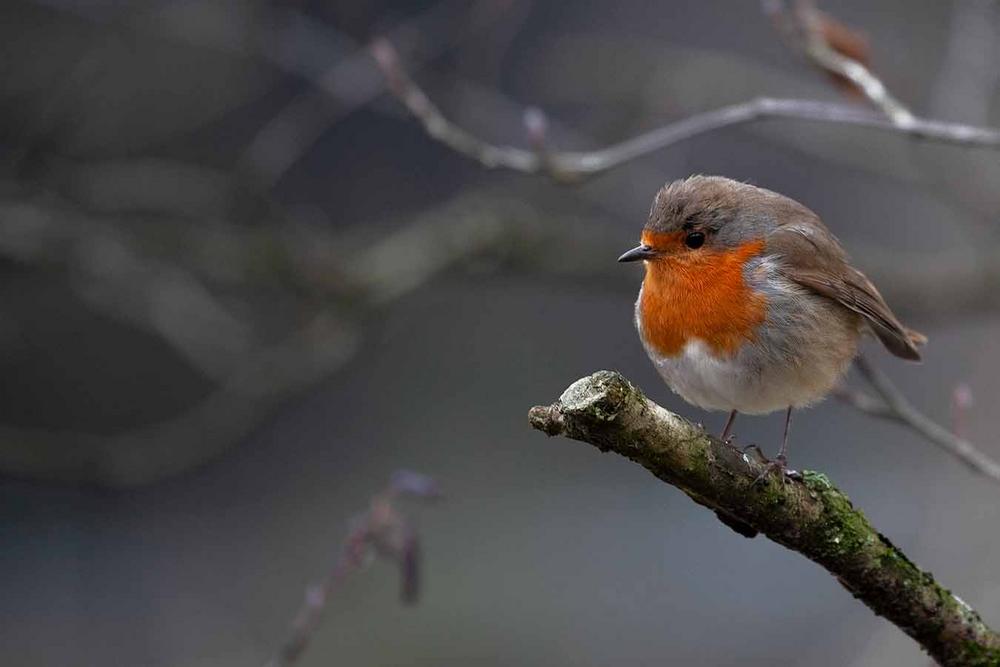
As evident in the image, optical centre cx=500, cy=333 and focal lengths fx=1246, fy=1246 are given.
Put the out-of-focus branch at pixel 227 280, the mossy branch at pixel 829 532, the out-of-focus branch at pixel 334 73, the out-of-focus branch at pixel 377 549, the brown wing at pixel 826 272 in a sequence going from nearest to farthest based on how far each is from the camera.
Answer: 1. the mossy branch at pixel 829 532
2. the out-of-focus branch at pixel 377 549
3. the brown wing at pixel 826 272
4. the out-of-focus branch at pixel 227 280
5. the out-of-focus branch at pixel 334 73

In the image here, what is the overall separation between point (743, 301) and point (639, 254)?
0.90ft

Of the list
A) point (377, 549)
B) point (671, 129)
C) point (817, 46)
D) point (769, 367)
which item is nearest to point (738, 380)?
point (769, 367)

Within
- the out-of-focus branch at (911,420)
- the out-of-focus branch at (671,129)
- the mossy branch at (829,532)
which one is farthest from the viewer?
the out-of-focus branch at (911,420)

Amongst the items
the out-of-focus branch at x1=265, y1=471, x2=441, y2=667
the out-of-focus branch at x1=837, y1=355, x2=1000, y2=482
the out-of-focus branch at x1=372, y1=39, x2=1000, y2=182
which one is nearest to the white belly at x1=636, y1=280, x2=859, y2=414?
the out-of-focus branch at x1=837, y1=355, x2=1000, y2=482

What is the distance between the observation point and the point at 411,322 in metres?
7.33

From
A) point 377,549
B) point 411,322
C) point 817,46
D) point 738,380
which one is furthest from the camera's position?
point 411,322

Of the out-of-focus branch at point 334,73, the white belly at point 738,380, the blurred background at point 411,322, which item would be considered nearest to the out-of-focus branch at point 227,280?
the blurred background at point 411,322

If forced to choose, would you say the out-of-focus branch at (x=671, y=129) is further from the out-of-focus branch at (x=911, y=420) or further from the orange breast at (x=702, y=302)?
the out-of-focus branch at (x=911, y=420)

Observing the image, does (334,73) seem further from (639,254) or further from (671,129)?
(639,254)

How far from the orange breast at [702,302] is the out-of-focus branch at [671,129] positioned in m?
0.29

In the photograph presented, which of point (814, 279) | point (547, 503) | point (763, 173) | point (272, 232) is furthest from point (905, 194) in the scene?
point (814, 279)

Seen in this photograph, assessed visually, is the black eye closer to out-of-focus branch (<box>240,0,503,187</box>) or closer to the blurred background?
the blurred background

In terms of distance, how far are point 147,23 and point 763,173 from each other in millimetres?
3706

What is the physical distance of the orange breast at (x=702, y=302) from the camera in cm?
290
